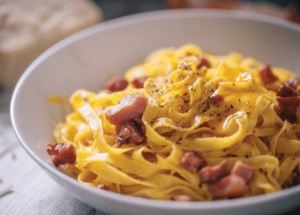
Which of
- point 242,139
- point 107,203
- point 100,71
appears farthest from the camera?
point 100,71

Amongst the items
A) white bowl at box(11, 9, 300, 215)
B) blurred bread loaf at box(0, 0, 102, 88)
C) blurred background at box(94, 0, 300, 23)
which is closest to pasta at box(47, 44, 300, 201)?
white bowl at box(11, 9, 300, 215)

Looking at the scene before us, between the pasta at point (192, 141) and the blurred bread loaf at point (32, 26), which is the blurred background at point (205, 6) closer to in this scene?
the blurred bread loaf at point (32, 26)

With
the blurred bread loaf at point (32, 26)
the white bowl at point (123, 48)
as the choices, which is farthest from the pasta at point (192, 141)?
the blurred bread loaf at point (32, 26)

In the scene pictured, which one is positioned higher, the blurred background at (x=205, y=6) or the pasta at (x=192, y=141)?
the pasta at (x=192, y=141)

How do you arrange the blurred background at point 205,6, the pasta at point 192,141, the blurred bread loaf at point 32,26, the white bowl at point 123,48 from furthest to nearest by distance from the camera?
the blurred background at point 205,6 → the blurred bread loaf at point 32,26 → the white bowl at point 123,48 → the pasta at point 192,141

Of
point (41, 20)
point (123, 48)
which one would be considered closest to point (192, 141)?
point (123, 48)

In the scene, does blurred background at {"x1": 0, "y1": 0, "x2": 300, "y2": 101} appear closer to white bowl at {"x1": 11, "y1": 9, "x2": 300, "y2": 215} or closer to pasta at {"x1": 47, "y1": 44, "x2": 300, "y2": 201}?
white bowl at {"x1": 11, "y1": 9, "x2": 300, "y2": 215}

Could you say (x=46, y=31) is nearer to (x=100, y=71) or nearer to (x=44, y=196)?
(x=100, y=71)

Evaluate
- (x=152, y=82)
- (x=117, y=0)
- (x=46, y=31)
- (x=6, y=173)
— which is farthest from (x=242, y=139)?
(x=117, y=0)
